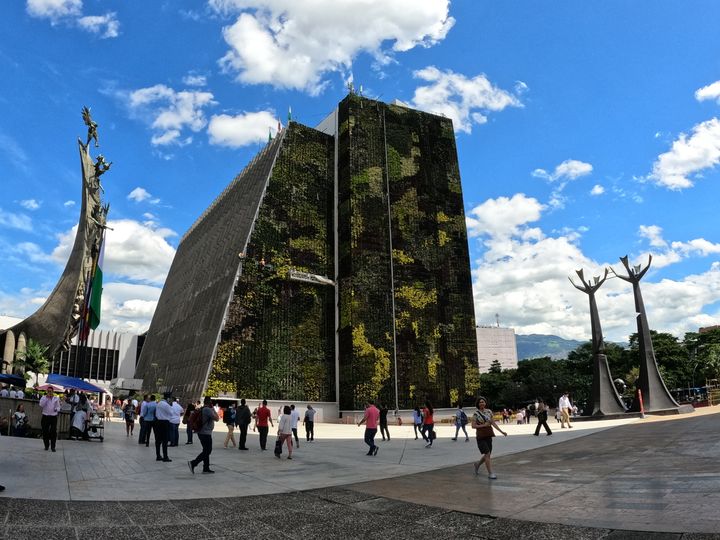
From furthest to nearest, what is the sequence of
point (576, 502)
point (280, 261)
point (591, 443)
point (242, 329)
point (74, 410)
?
point (280, 261), point (242, 329), point (74, 410), point (591, 443), point (576, 502)

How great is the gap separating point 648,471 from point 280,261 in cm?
3788

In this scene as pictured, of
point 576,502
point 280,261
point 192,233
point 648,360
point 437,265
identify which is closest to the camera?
point 576,502

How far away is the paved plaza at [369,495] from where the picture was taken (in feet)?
22.4

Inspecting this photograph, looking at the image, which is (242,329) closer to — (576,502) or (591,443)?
(591,443)

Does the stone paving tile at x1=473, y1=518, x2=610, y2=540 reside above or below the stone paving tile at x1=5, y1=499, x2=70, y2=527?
below

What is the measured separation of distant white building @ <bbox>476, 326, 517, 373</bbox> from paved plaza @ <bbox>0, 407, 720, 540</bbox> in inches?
6618

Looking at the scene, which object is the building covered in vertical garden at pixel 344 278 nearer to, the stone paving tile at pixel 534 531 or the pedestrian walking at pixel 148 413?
the pedestrian walking at pixel 148 413

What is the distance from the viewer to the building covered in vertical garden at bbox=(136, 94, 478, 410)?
4350 cm

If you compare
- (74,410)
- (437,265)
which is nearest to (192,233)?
(437,265)

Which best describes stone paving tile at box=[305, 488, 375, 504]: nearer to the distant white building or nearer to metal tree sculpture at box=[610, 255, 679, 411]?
metal tree sculpture at box=[610, 255, 679, 411]

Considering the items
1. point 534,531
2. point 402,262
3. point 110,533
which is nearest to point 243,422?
point 110,533

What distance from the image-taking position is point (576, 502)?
8195 millimetres

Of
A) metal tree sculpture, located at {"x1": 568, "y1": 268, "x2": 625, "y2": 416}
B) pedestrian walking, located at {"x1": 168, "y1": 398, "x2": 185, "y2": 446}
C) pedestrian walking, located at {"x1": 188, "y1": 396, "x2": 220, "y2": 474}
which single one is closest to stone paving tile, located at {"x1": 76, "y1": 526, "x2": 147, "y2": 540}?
pedestrian walking, located at {"x1": 188, "y1": 396, "x2": 220, "y2": 474}

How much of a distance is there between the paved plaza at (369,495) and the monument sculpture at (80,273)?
26.8 meters
